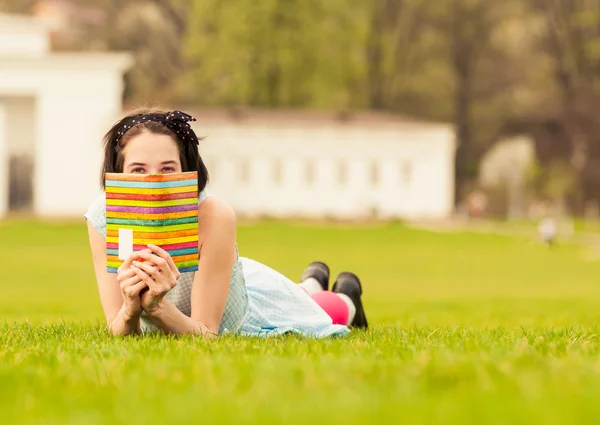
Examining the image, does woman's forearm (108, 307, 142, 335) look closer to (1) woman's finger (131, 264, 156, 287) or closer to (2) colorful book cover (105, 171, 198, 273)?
(2) colorful book cover (105, 171, 198, 273)

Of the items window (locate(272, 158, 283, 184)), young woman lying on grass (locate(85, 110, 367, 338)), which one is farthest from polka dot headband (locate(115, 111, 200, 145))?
window (locate(272, 158, 283, 184))

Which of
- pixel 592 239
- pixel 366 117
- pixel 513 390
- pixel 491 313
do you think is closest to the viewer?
pixel 513 390

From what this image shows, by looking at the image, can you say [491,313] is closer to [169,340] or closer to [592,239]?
[169,340]

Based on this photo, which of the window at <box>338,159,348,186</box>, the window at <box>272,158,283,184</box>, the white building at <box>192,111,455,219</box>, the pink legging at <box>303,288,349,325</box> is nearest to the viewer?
the pink legging at <box>303,288,349,325</box>

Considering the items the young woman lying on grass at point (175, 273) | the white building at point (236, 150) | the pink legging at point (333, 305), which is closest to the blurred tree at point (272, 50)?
the white building at point (236, 150)

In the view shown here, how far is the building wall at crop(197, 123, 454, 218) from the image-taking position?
5759 centimetres

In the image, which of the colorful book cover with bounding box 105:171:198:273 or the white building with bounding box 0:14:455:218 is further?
the white building with bounding box 0:14:455:218

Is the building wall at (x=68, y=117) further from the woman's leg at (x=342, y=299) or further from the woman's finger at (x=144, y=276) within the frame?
the woman's finger at (x=144, y=276)

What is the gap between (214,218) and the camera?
5.70 meters

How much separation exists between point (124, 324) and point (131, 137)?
94 cm

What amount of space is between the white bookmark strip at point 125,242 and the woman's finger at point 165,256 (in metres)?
0.13

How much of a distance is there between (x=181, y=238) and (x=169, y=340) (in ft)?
1.77

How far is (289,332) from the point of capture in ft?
20.8

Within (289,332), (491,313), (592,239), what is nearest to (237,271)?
(289,332)
